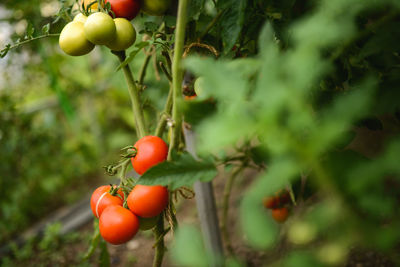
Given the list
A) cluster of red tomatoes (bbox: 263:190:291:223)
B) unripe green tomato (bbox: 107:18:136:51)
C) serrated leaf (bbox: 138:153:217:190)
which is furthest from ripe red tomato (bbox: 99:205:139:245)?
cluster of red tomatoes (bbox: 263:190:291:223)

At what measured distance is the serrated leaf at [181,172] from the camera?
1.23 feet

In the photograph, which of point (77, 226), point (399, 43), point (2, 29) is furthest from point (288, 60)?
point (2, 29)

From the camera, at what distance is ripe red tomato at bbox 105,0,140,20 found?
59 cm

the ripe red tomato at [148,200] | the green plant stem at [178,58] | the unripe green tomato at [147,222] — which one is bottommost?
the unripe green tomato at [147,222]

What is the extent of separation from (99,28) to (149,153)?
23cm

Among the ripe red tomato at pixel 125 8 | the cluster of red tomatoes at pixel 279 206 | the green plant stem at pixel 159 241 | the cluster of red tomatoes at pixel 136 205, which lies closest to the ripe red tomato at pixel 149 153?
the cluster of red tomatoes at pixel 136 205

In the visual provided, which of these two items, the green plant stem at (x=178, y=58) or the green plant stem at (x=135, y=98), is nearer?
the green plant stem at (x=178, y=58)

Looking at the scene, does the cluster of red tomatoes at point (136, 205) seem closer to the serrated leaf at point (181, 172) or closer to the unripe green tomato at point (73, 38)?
the serrated leaf at point (181, 172)

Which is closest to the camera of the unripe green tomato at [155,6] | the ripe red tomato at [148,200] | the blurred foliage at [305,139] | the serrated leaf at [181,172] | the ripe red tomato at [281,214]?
the blurred foliage at [305,139]

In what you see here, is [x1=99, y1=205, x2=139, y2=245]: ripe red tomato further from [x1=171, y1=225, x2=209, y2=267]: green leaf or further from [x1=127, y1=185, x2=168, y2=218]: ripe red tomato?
[x1=171, y1=225, x2=209, y2=267]: green leaf

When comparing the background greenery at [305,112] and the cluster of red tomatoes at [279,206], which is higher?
the background greenery at [305,112]

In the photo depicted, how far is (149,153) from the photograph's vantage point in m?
0.54

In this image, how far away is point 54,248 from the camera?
141 cm

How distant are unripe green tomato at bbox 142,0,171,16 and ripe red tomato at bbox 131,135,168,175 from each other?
0.86ft
